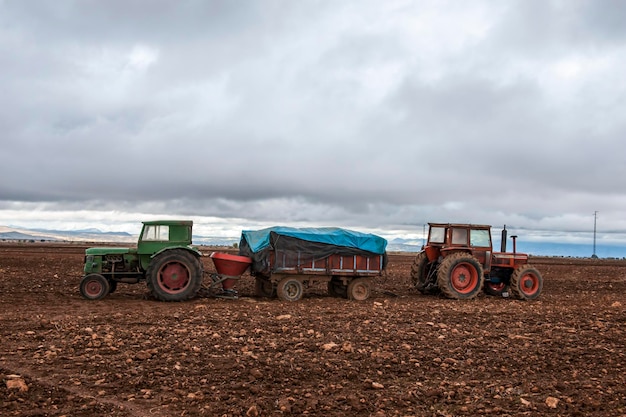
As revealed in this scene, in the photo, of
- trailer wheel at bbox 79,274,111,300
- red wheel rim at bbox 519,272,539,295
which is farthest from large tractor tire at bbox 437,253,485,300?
trailer wheel at bbox 79,274,111,300

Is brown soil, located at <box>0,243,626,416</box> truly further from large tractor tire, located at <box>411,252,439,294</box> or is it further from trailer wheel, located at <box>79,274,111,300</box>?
large tractor tire, located at <box>411,252,439,294</box>

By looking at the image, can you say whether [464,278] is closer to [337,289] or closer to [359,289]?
[359,289]

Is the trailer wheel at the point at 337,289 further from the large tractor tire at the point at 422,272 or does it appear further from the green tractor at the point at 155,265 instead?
the green tractor at the point at 155,265

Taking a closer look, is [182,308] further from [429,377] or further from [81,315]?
[429,377]

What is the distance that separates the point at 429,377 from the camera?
809cm

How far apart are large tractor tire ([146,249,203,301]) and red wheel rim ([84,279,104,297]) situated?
5.15ft

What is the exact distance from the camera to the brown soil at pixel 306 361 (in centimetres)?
690

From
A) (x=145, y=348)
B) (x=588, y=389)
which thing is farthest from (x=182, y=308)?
(x=588, y=389)

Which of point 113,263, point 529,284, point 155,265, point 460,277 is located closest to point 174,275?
point 155,265

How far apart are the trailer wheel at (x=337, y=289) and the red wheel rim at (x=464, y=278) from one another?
3324mm

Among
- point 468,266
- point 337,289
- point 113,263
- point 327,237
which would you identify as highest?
point 327,237

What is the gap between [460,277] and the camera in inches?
692

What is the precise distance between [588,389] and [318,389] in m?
3.64

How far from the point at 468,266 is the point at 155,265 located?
9450mm
